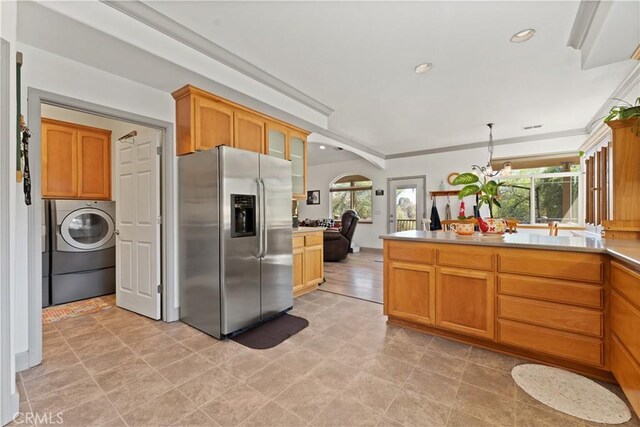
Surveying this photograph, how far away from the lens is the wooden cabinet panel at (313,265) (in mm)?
3857

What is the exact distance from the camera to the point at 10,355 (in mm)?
1487

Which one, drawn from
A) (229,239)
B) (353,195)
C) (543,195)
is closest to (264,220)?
(229,239)

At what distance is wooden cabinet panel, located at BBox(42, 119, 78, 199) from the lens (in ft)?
11.3

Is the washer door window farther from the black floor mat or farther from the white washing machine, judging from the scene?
the black floor mat

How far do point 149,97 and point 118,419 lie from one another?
105 inches

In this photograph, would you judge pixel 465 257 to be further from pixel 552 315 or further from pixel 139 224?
pixel 139 224

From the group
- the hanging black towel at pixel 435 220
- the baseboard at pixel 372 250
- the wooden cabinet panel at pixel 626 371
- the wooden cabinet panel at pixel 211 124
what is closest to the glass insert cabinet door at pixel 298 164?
the wooden cabinet panel at pixel 211 124

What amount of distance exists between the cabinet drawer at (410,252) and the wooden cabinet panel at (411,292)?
0.18ft

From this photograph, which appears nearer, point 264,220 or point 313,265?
point 264,220

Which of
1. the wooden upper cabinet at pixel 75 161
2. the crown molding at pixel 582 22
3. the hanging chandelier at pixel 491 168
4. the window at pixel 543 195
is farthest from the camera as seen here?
the window at pixel 543 195

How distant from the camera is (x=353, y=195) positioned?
8281 millimetres

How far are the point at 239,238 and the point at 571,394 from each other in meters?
2.67

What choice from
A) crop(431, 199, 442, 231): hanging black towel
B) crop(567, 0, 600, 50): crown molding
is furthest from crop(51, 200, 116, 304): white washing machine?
crop(431, 199, 442, 231): hanging black towel

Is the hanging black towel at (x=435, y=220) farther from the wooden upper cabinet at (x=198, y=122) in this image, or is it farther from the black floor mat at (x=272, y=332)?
the wooden upper cabinet at (x=198, y=122)
